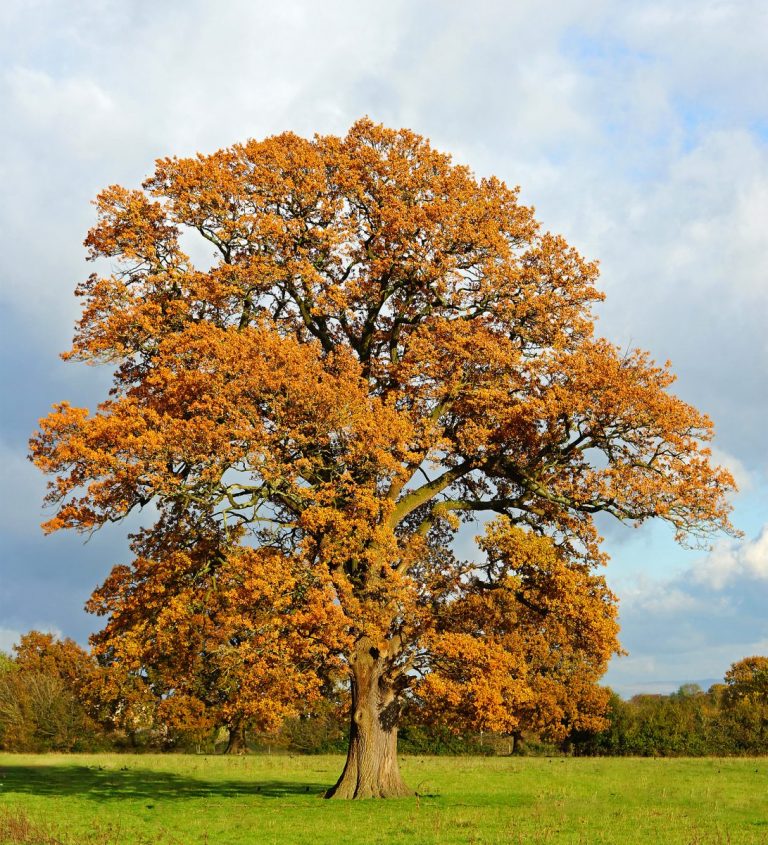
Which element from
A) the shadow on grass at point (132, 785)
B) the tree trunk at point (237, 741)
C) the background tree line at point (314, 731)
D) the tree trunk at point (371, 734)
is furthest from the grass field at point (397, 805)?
the tree trunk at point (237, 741)

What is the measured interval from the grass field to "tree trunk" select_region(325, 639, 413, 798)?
3.77ft

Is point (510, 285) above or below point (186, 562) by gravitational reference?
above

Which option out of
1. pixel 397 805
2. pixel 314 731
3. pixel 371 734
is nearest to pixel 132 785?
Result: pixel 371 734

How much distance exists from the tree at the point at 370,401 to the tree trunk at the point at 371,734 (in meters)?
0.07

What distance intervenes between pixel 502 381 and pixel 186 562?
11476mm

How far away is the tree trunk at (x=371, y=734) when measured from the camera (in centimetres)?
3045

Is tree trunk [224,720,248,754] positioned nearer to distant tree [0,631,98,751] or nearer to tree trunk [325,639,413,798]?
distant tree [0,631,98,751]

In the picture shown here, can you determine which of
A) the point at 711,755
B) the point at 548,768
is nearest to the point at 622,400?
the point at 548,768

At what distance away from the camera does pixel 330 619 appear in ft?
81.5

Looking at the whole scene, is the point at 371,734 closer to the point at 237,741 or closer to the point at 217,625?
the point at 217,625

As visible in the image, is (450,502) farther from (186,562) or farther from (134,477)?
(134,477)

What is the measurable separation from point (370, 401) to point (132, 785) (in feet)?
75.0

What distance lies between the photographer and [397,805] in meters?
28.2

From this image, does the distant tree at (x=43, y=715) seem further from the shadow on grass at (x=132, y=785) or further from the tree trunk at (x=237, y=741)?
the shadow on grass at (x=132, y=785)
